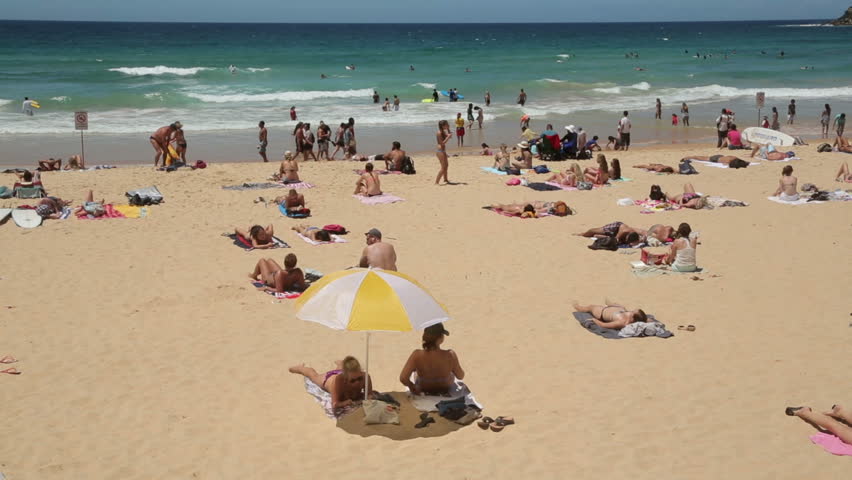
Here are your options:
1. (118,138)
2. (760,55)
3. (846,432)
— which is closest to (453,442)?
(846,432)

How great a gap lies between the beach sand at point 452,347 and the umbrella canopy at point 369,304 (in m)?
0.91

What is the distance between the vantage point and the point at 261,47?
8612 centimetres

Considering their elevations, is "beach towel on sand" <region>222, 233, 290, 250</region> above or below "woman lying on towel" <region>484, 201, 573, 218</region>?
below

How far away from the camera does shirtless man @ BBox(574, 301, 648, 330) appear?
8789 millimetres

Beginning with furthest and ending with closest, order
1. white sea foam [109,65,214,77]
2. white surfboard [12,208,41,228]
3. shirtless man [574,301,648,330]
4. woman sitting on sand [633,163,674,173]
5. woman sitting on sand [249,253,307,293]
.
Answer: white sea foam [109,65,214,77], woman sitting on sand [633,163,674,173], white surfboard [12,208,41,228], woman sitting on sand [249,253,307,293], shirtless man [574,301,648,330]

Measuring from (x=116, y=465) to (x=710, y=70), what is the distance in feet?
189

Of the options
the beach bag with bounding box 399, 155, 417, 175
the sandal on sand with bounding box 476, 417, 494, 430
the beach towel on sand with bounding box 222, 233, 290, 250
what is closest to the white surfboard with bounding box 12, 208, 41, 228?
the beach towel on sand with bounding box 222, 233, 290, 250

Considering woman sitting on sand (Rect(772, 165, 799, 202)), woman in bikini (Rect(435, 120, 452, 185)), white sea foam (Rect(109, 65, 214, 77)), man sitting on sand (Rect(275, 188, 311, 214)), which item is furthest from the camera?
white sea foam (Rect(109, 65, 214, 77))

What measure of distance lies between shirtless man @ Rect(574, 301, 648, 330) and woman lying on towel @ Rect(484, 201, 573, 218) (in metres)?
5.34

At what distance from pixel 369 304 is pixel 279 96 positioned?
36.9 m

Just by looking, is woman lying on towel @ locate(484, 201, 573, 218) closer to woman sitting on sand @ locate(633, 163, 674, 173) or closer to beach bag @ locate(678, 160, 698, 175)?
woman sitting on sand @ locate(633, 163, 674, 173)

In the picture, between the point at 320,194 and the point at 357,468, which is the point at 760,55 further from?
the point at 357,468

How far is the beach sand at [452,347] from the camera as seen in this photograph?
20.1 ft

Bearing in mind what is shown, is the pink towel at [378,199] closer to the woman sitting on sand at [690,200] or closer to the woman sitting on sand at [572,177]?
the woman sitting on sand at [572,177]
